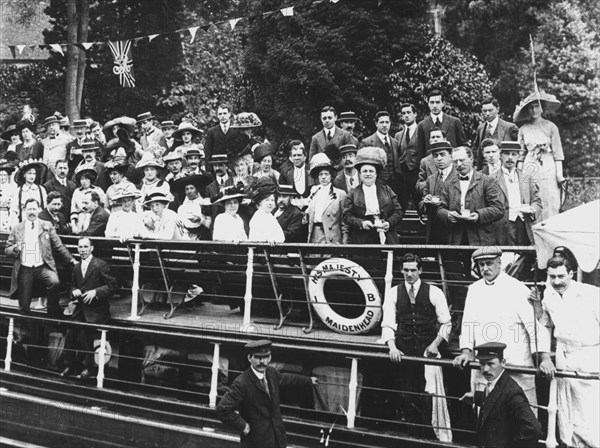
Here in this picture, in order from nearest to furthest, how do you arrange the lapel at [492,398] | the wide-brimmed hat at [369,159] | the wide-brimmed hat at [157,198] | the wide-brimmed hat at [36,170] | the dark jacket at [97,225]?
the lapel at [492,398] → the wide-brimmed hat at [369,159] → the wide-brimmed hat at [157,198] → the dark jacket at [97,225] → the wide-brimmed hat at [36,170]

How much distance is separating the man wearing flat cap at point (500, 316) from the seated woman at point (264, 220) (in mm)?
2506

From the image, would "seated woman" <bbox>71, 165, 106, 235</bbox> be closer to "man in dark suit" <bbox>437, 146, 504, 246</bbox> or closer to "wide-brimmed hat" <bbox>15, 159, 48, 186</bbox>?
"wide-brimmed hat" <bbox>15, 159, 48, 186</bbox>

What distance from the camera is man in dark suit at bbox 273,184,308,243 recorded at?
350 inches

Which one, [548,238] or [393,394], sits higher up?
[548,238]

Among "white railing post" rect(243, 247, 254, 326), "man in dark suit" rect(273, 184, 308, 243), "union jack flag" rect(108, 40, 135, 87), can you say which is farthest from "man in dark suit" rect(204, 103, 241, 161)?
"union jack flag" rect(108, 40, 135, 87)

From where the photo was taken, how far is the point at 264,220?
853cm

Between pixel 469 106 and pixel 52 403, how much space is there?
958 centimetres

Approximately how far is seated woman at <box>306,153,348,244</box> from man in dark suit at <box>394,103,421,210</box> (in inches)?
56.5

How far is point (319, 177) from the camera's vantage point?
8969 millimetres

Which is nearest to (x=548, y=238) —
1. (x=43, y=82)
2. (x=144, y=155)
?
(x=144, y=155)

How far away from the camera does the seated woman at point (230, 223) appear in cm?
895

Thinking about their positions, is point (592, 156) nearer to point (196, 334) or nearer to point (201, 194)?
point (201, 194)

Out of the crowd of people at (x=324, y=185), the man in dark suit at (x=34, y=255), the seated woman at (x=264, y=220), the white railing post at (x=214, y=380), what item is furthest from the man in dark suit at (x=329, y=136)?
the man in dark suit at (x=34, y=255)

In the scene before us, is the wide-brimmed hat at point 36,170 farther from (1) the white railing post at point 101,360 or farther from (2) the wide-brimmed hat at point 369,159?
(2) the wide-brimmed hat at point 369,159
